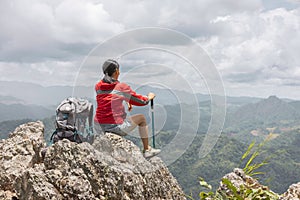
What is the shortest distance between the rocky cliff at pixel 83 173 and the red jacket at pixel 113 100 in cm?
50

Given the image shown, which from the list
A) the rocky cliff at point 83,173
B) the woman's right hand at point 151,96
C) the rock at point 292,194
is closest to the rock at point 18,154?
the rocky cliff at point 83,173

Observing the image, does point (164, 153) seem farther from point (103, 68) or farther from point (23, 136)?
point (23, 136)

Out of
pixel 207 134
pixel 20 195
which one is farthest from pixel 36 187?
pixel 207 134

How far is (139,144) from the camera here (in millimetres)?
7930

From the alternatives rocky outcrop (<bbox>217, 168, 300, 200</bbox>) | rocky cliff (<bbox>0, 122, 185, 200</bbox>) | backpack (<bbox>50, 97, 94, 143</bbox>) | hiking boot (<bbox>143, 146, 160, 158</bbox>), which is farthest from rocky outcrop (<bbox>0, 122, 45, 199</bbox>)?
rocky outcrop (<bbox>217, 168, 300, 200</bbox>)

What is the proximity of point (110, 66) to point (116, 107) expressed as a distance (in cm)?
110

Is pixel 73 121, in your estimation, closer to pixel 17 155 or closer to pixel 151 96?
pixel 17 155

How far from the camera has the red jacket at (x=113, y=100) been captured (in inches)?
265

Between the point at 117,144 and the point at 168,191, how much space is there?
1.73 m

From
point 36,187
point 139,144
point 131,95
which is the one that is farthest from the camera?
point 139,144

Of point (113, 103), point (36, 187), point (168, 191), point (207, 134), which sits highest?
point (113, 103)

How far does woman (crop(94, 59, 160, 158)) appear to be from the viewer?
683 centimetres

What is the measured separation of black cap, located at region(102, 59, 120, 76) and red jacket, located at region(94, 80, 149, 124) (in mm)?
335

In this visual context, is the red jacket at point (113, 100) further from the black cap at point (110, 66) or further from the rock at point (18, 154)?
the rock at point (18, 154)
